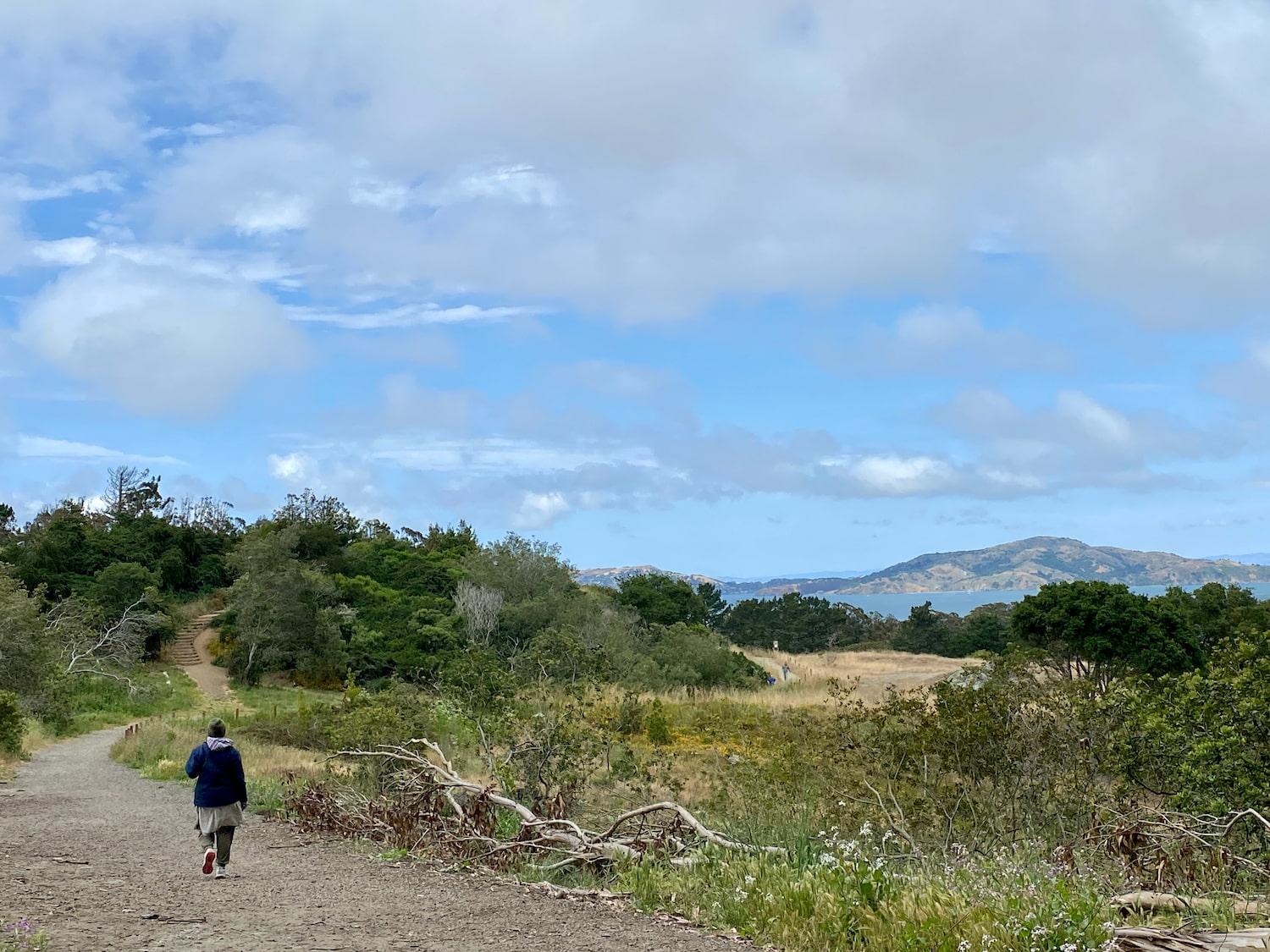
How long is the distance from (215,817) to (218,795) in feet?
0.65

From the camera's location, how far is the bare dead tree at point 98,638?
1267 inches

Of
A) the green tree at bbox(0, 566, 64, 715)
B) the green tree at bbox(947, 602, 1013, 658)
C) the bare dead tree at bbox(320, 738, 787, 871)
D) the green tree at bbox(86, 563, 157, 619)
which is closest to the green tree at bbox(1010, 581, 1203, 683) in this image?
the bare dead tree at bbox(320, 738, 787, 871)

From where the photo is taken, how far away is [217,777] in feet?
28.3

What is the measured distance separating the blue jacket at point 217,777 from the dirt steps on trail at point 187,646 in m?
34.8

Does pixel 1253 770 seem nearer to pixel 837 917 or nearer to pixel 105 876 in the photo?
pixel 837 917

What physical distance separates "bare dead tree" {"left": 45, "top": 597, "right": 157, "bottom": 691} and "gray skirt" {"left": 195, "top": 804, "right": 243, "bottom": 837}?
2457 centimetres

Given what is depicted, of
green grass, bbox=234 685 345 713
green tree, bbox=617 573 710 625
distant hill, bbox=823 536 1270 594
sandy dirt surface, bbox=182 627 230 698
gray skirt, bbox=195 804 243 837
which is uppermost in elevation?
distant hill, bbox=823 536 1270 594

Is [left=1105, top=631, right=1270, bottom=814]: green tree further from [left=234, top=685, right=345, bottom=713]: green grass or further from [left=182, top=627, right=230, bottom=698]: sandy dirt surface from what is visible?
[left=182, top=627, right=230, bottom=698]: sandy dirt surface

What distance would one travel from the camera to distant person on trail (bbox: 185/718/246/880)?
8570 millimetres

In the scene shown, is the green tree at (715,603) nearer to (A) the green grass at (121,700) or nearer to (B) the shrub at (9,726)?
(A) the green grass at (121,700)

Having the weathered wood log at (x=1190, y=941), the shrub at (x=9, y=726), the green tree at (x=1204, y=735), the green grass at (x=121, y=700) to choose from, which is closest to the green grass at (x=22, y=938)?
the weathered wood log at (x=1190, y=941)

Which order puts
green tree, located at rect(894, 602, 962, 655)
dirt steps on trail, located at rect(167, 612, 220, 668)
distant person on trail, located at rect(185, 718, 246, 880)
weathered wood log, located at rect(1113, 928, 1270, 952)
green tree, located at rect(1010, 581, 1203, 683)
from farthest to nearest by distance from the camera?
green tree, located at rect(894, 602, 962, 655) < dirt steps on trail, located at rect(167, 612, 220, 668) < green tree, located at rect(1010, 581, 1203, 683) < distant person on trail, located at rect(185, 718, 246, 880) < weathered wood log, located at rect(1113, 928, 1270, 952)

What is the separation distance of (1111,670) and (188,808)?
23.5 meters

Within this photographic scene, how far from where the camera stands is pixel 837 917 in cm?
554
